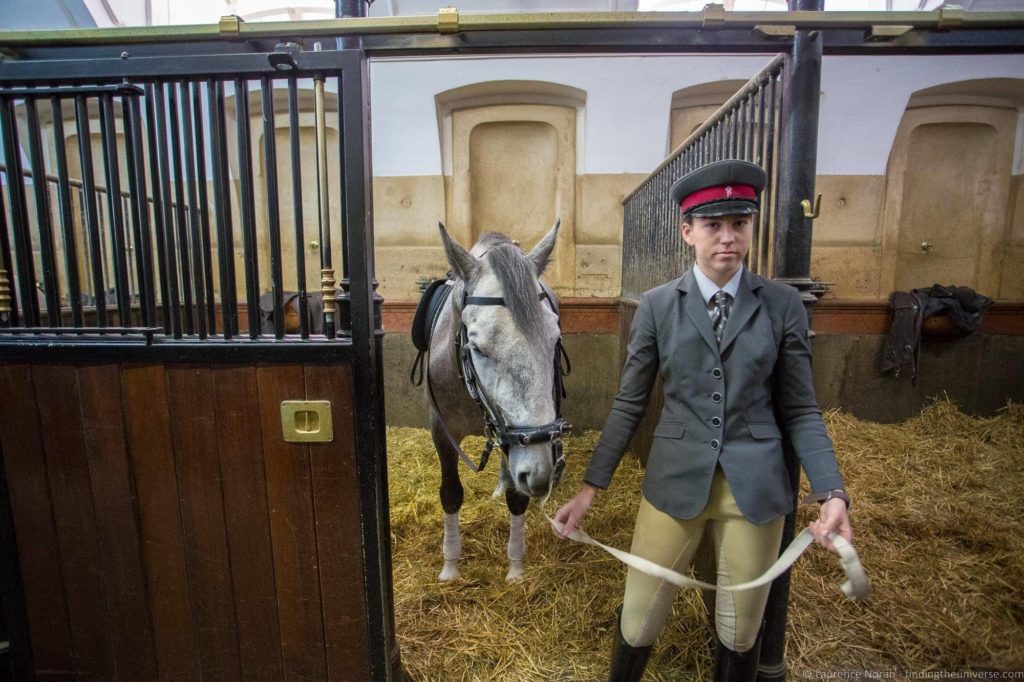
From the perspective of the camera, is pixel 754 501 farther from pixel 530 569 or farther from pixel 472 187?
pixel 472 187

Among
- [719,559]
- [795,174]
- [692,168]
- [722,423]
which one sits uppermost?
[692,168]

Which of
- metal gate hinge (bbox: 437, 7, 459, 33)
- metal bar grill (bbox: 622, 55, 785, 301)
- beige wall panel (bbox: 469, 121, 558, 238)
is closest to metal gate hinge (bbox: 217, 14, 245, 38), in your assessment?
metal gate hinge (bbox: 437, 7, 459, 33)

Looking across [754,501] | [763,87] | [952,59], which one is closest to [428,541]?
[754,501]

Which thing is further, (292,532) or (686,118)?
(686,118)

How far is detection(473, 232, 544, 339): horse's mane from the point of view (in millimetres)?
1609

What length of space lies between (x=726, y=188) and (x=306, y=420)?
151 cm

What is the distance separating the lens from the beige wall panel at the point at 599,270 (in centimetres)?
498

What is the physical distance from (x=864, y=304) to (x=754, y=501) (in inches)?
175

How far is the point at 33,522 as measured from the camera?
1553 mm

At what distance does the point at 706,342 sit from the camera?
1360mm

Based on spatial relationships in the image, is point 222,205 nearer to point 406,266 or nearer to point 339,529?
point 339,529

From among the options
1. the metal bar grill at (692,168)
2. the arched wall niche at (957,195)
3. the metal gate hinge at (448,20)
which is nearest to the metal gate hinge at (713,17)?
the metal bar grill at (692,168)

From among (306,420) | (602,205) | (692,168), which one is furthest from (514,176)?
(306,420)

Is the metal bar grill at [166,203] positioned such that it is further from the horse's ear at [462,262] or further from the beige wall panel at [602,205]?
the beige wall panel at [602,205]
